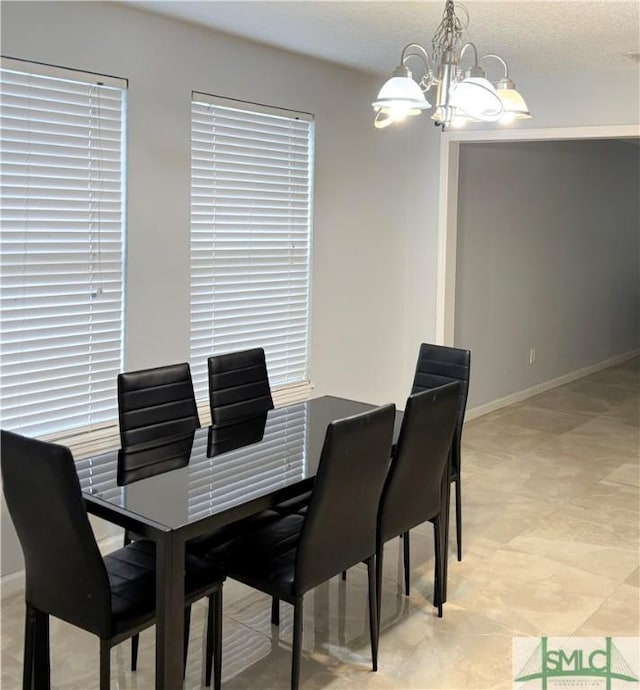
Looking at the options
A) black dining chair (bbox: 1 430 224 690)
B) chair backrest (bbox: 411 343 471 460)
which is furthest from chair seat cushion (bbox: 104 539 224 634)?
chair backrest (bbox: 411 343 471 460)

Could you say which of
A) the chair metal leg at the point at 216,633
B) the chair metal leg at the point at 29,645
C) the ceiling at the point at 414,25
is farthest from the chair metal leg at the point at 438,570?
the ceiling at the point at 414,25

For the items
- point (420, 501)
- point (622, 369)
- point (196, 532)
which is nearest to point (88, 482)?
point (196, 532)

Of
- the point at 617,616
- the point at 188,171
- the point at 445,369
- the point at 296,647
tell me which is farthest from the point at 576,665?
the point at 188,171

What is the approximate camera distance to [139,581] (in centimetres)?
249

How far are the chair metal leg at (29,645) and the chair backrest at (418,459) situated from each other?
127cm

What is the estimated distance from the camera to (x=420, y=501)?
10.5ft

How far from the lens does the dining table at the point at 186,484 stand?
7.52 feet

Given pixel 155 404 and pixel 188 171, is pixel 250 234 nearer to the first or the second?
pixel 188 171

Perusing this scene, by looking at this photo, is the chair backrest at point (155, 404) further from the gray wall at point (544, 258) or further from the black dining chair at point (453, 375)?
the gray wall at point (544, 258)

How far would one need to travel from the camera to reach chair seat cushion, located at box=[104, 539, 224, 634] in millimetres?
2354

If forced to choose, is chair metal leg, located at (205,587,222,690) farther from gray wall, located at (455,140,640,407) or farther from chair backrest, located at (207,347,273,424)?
gray wall, located at (455,140,640,407)

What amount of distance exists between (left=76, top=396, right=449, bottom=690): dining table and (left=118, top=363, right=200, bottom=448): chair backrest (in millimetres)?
82

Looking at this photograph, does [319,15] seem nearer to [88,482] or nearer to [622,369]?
[88,482]

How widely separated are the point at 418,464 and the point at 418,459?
28mm
